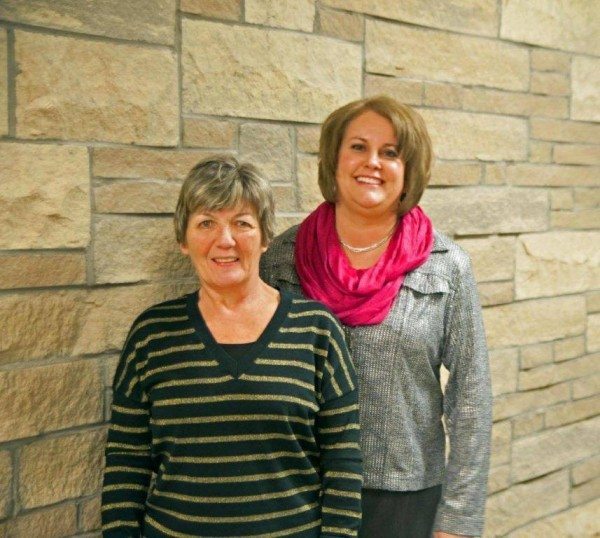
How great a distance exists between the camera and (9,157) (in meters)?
1.54

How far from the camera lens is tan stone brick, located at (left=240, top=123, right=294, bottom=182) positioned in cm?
190

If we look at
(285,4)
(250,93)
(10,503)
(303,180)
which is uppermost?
(285,4)

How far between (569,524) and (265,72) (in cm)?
203

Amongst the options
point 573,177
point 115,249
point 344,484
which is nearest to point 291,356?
point 344,484

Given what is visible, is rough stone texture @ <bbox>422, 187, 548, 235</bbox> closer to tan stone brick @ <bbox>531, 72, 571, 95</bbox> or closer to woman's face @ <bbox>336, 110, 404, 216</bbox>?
tan stone brick @ <bbox>531, 72, 571, 95</bbox>

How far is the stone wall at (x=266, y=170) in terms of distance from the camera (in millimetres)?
1592

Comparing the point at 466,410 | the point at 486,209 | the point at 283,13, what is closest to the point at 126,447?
the point at 466,410

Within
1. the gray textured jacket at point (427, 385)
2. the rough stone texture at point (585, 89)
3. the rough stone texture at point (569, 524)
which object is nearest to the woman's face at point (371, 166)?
the gray textured jacket at point (427, 385)

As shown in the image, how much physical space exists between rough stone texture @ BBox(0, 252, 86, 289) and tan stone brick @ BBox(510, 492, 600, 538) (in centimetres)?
182

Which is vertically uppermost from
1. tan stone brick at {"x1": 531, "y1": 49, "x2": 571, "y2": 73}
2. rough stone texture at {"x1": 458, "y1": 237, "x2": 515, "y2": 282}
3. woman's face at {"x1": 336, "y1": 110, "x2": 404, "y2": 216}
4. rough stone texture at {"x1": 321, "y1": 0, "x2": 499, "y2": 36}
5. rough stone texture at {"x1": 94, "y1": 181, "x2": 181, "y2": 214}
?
rough stone texture at {"x1": 321, "y1": 0, "x2": 499, "y2": 36}

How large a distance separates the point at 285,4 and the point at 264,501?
1199 millimetres

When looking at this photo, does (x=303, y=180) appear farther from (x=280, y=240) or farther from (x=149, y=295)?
(x=149, y=295)

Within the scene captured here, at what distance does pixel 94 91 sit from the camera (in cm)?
163

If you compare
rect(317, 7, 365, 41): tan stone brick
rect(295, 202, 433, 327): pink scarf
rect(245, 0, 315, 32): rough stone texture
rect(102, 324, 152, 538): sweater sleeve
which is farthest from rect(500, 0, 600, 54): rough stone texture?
rect(102, 324, 152, 538): sweater sleeve
